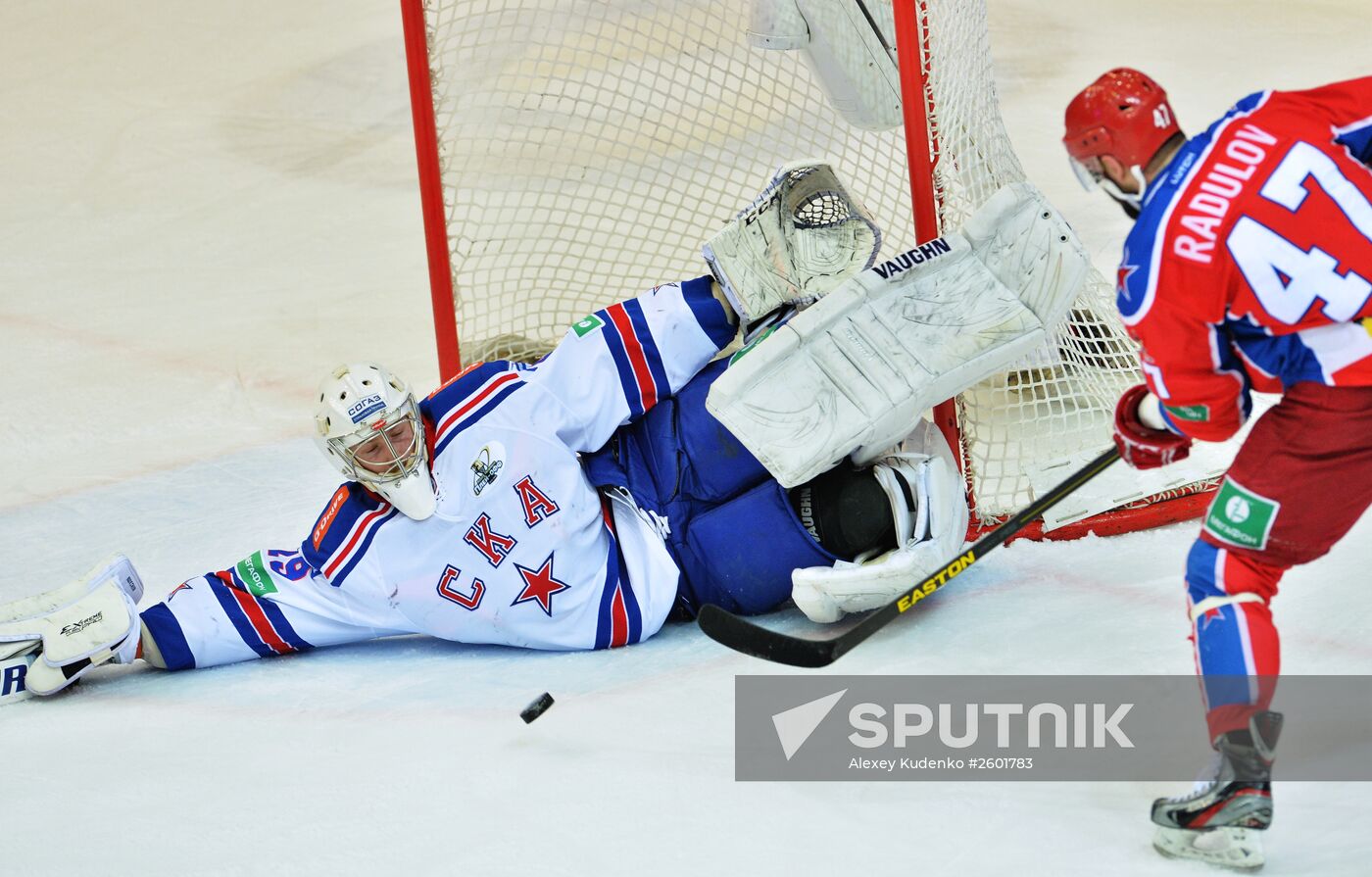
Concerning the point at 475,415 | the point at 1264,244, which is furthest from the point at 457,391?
the point at 1264,244

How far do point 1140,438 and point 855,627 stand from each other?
467mm

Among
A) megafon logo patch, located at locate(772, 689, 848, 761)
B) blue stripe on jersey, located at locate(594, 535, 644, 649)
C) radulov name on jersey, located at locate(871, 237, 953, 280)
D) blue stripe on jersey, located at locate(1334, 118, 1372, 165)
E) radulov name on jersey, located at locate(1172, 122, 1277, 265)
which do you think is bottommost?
megafon logo patch, located at locate(772, 689, 848, 761)

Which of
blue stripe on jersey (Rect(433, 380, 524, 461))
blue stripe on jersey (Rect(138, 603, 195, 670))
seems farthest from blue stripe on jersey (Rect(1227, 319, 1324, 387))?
blue stripe on jersey (Rect(138, 603, 195, 670))

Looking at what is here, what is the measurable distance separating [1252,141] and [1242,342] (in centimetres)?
23

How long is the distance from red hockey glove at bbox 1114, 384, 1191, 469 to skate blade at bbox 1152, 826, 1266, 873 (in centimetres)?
48

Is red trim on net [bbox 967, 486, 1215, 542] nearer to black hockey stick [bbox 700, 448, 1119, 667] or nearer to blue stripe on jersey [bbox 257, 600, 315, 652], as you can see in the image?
black hockey stick [bbox 700, 448, 1119, 667]

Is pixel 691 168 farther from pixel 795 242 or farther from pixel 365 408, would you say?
pixel 365 408

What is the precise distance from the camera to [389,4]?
6352mm

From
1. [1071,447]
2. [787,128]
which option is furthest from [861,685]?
[787,128]

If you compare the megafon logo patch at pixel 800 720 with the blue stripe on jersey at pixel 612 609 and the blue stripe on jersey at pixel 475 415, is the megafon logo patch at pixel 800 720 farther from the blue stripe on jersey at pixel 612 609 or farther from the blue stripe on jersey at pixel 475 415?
the blue stripe on jersey at pixel 475 415

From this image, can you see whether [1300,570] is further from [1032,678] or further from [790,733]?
[790,733]

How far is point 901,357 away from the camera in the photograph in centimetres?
242

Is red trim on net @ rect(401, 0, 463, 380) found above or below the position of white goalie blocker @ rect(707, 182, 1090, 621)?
above

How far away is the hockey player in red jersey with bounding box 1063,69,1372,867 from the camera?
1565 mm
